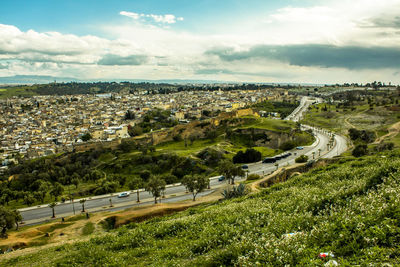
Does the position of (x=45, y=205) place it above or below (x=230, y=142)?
below

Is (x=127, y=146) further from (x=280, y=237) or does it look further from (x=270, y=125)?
(x=280, y=237)

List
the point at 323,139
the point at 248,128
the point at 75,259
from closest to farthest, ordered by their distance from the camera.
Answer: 1. the point at 75,259
2. the point at 323,139
3. the point at 248,128

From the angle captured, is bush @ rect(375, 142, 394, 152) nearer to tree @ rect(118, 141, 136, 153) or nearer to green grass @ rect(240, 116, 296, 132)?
green grass @ rect(240, 116, 296, 132)

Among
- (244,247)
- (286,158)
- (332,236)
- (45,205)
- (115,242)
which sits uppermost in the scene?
(332,236)

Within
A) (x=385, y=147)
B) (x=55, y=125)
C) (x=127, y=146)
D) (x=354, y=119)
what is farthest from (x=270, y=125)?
(x=55, y=125)

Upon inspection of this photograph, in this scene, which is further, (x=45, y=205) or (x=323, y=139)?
(x=323, y=139)

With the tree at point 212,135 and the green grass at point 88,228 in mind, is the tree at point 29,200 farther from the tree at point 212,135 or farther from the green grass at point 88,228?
the tree at point 212,135

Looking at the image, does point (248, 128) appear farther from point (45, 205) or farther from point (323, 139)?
point (45, 205)

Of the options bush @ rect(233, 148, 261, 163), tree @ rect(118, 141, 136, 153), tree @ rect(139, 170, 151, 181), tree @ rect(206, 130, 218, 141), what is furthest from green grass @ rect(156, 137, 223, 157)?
tree @ rect(139, 170, 151, 181)

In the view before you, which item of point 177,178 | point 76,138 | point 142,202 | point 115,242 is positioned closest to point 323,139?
point 177,178
